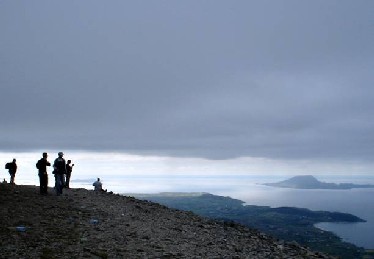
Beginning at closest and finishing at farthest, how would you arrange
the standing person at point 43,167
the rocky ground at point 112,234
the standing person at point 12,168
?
the rocky ground at point 112,234, the standing person at point 43,167, the standing person at point 12,168

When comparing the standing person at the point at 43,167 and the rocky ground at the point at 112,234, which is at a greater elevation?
the standing person at the point at 43,167

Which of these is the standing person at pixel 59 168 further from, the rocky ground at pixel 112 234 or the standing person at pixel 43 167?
the rocky ground at pixel 112 234

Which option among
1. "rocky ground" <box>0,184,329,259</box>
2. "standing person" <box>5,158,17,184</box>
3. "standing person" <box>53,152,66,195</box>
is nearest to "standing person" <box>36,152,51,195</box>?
"standing person" <box>53,152,66,195</box>

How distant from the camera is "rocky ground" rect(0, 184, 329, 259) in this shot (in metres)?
12.6

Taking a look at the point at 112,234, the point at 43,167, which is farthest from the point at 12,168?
the point at 112,234

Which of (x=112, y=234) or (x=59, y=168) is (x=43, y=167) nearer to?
(x=59, y=168)

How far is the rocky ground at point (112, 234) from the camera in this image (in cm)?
1265

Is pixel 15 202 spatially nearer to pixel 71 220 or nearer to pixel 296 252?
pixel 71 220

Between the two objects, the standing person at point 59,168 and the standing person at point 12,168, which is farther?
the standing person at point 12,168

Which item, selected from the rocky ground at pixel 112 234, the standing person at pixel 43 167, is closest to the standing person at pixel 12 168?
the rocky ground at pixel 112 234

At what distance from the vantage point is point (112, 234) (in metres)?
15.2

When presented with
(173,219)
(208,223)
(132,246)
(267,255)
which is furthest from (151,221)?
(267,255)

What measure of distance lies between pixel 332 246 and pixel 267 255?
109m

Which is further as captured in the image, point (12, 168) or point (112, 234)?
point (12, 168)
